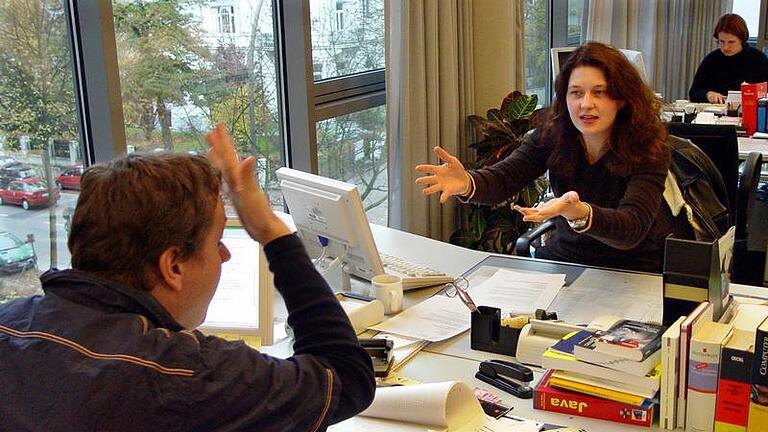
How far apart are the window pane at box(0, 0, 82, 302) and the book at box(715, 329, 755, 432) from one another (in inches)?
67.4

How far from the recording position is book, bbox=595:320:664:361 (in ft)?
5.19

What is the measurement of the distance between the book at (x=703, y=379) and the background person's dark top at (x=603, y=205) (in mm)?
753

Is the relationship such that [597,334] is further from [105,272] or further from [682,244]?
[105,272]

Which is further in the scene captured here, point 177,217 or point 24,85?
point 24,85

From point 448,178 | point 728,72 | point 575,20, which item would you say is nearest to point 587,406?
point 448,178

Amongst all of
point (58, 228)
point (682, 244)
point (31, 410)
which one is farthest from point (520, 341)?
point (58, 228)

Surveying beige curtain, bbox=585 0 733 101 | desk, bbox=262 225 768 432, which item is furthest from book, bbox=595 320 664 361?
beige curtain, bbox=585 0 733 101

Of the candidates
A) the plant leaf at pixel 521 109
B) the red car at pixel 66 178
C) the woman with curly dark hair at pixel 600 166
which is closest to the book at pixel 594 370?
the woman with curly dark hair at pixel 600 166

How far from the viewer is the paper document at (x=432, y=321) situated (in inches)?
77.9

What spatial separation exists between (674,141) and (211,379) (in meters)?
1.99

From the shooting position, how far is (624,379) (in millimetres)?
1577

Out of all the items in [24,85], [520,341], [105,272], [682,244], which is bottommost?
[520,341]

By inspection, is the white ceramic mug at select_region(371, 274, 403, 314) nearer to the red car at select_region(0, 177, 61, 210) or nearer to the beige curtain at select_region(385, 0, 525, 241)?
the red car at select_region(0, 177, 61, 210)

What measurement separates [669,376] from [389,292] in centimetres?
79
